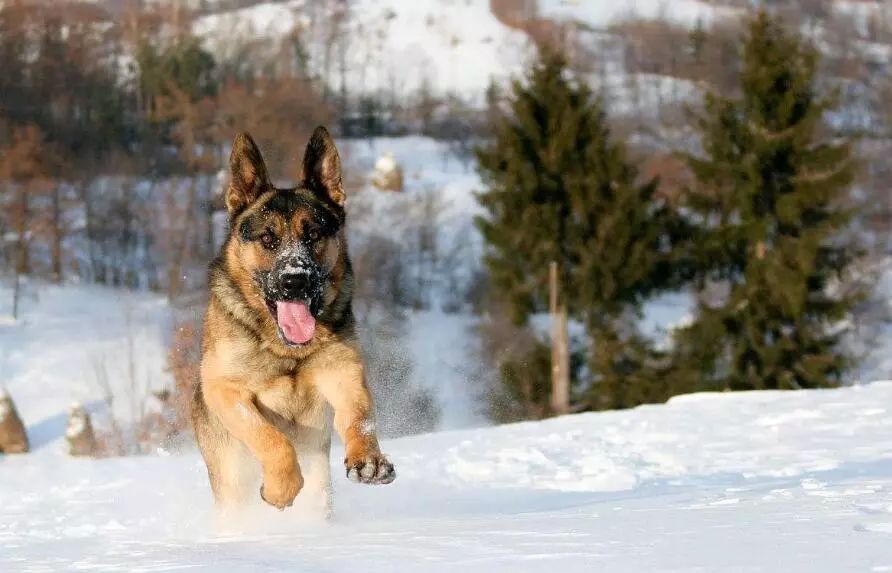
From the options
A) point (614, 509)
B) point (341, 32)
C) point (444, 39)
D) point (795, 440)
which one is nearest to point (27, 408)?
point (795, 440)

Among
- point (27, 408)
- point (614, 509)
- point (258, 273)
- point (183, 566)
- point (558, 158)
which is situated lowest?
point (27, 408)

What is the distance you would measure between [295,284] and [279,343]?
38 centimetres

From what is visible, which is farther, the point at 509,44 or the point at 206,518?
the point at 509,44

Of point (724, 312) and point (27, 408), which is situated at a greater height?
point (724, 312)

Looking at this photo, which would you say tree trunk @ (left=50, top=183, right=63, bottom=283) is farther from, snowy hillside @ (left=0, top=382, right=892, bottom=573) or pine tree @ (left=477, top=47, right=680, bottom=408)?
snowy hillside @ (left=0, top=382, right=892, bottom=573)

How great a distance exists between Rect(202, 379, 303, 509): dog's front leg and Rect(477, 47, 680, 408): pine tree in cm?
2884

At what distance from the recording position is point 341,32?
9600 cm

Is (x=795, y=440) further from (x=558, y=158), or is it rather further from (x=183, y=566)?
(x=558, y=158)

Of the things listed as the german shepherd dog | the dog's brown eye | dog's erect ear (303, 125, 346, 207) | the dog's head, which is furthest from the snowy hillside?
dog's erect ear (303, 125, 346, 207)

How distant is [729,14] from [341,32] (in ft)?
98.6

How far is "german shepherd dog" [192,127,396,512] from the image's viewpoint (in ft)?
21.5

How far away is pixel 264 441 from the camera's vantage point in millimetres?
6387

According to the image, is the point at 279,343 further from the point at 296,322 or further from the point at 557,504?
the point at 557,504

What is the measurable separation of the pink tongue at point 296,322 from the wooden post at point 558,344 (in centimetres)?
2935
